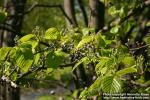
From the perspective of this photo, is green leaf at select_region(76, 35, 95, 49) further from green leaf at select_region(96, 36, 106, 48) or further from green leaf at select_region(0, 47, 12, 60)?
green leaf at select_region(0, 47, 12, 60)

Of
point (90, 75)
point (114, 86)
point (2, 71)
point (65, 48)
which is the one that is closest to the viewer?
point (114, 86)

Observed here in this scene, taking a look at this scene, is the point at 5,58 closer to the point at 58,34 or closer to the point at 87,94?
the point at 58,34

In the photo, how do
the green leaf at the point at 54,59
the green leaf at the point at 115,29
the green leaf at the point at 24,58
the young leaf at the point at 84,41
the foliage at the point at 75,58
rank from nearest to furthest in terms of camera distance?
1. the foliage at the point at 75,58
2. the green leaf at the point at 24,58
3. the green leaf at the point at 54,59
4. the young leaf at the point at 84,41
5. the green leaf at the point at 115,29

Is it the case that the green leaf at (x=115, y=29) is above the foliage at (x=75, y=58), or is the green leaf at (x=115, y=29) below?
above

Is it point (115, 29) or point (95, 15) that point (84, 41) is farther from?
point (95, 15)

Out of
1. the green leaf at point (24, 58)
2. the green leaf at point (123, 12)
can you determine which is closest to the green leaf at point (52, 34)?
the green leaf at point (24, 58)

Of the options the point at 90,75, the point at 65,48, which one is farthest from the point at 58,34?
the point at 90,75

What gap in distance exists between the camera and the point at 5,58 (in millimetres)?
2732

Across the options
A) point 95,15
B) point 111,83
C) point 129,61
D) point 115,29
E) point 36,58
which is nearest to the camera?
point 111,83

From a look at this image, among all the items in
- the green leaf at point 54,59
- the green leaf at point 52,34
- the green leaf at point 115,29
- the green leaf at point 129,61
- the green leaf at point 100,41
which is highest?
the green leaf at point 52,34

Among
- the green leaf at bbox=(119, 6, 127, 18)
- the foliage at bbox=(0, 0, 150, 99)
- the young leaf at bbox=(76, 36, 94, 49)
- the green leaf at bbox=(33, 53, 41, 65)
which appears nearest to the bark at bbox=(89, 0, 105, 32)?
A: the green leaf at bbox=(119, 6, 127, 18)

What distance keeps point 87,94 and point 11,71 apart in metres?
0.60

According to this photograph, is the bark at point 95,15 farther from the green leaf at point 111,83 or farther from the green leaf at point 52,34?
the green leaf at point 111,83

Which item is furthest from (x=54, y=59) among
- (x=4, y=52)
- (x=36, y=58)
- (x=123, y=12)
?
(x=123, y=12)
